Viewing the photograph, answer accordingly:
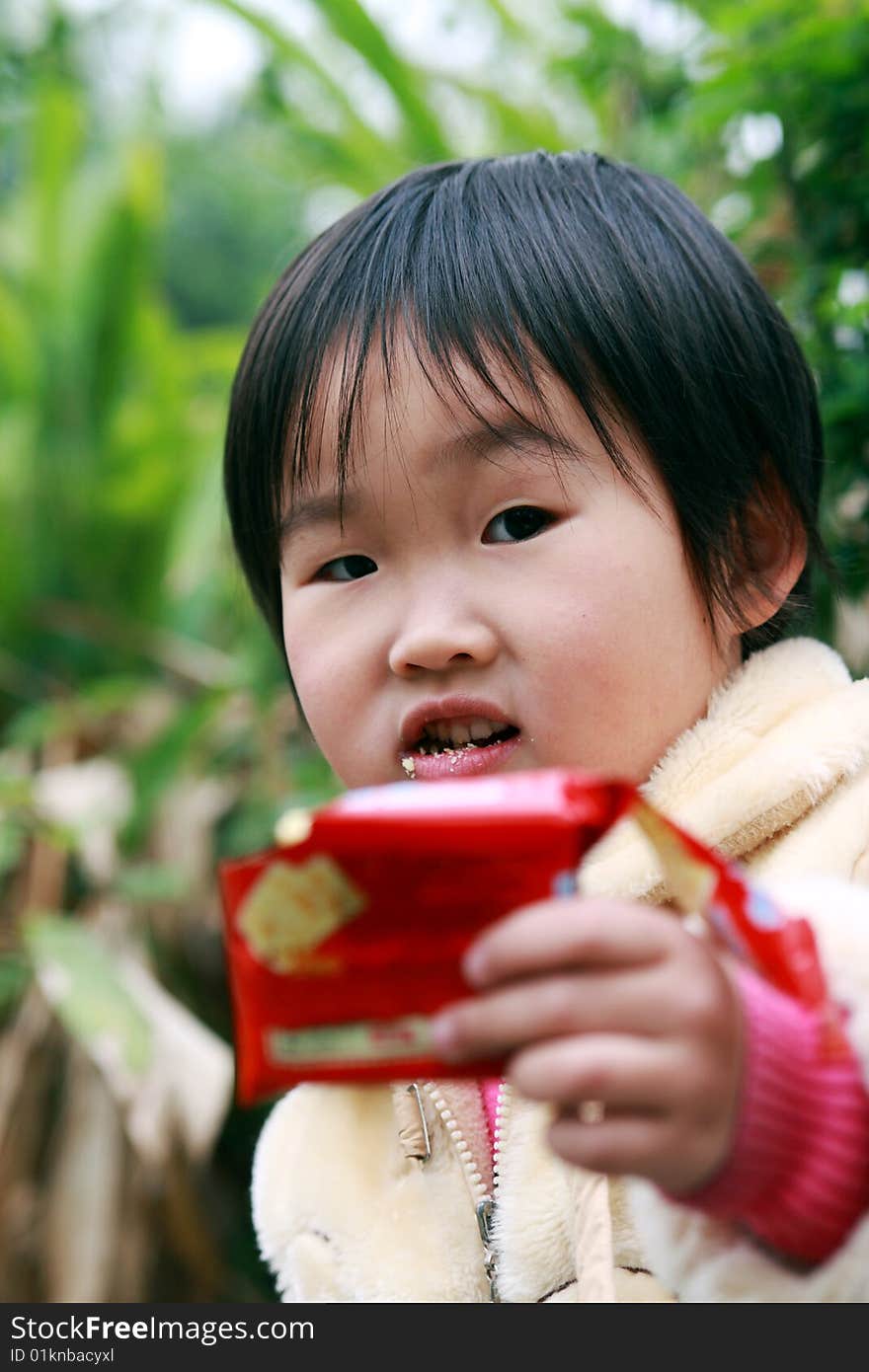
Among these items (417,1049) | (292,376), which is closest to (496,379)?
(292,376)

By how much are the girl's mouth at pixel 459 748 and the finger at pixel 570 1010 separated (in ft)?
1.11

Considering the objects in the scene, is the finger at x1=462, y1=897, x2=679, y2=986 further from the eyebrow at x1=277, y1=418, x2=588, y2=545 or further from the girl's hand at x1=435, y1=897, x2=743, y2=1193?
the eyebrow at x1=277, y1=418, x2=588, y2=545

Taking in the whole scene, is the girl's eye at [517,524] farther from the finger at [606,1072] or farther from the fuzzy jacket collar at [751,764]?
the finger at [606,1072]

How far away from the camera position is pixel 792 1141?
0.52 metres

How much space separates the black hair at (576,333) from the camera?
88 cm

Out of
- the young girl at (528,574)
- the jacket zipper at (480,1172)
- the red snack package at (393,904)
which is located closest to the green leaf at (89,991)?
the young girl at (528,574)

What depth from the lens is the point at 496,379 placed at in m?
0.86

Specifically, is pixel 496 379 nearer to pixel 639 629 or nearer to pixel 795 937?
pixel 639 629

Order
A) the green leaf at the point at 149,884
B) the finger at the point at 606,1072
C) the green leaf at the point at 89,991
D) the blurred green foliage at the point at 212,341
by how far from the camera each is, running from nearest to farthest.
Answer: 1. the finger at the point at 606,1072
2. the blurred green foliage at the point at 212,341
3. the green leaf at the point at 89,991
4. the green leaf at the point at 149,884

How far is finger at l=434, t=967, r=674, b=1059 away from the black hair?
450 mm

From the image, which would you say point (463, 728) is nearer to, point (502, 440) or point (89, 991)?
point (502, 440)

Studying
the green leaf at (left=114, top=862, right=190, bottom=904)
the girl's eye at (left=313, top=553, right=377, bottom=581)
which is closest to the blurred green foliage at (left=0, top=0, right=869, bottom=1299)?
the green leaf at (left=114, top=862, right=190, bottom=904)

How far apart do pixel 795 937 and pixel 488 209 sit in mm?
624

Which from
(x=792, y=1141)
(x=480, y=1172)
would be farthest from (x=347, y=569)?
(x=792, y=1141)
